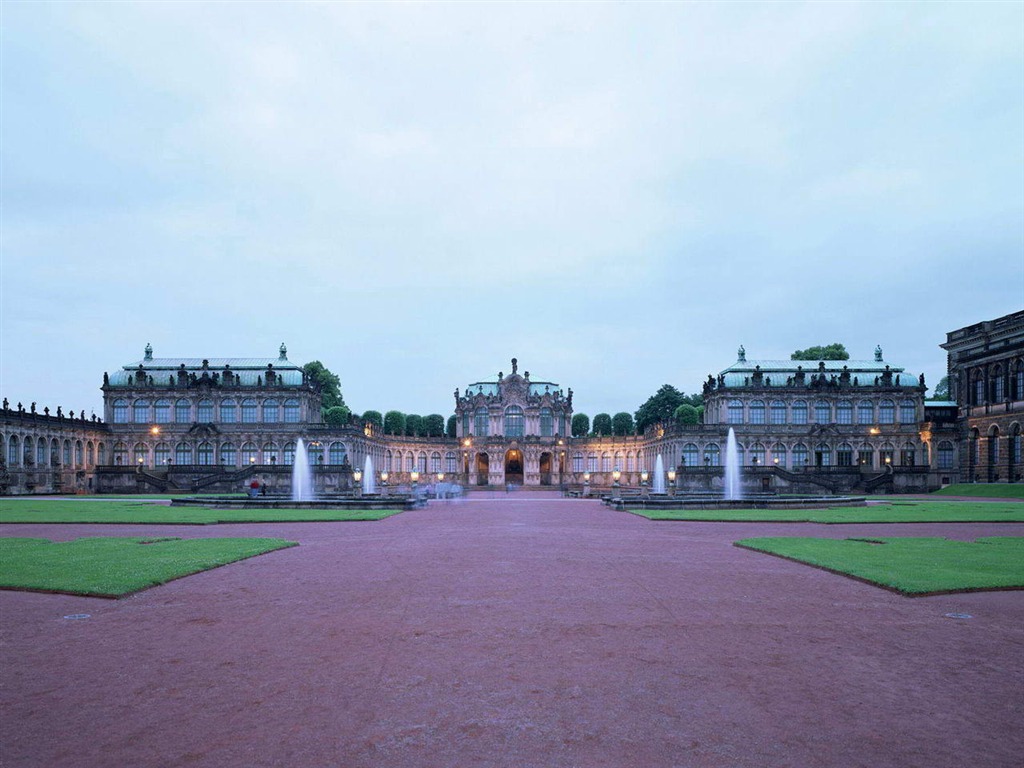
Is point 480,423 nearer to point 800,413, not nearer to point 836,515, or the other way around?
point 800,413

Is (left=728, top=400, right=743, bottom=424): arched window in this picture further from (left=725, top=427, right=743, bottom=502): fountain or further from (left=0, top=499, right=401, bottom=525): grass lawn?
(left=0, top=499, right=401, bottom=525): grass lawn

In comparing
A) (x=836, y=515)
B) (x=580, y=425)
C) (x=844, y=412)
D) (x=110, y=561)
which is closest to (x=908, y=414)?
(x=844, y=412)

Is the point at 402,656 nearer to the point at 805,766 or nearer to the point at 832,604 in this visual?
the point at 805,766

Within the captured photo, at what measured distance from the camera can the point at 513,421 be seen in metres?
108

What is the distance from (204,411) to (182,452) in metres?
5.97

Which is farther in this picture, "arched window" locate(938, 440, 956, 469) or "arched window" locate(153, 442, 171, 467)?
"arched window" locate(153, 442, 171, 467)

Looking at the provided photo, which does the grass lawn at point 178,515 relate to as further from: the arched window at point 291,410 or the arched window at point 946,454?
the arched window at point 946,454

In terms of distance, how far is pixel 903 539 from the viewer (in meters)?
27.0

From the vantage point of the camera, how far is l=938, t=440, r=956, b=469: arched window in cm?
8938

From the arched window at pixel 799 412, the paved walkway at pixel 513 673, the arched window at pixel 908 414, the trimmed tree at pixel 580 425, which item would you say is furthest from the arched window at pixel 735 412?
the paved walkway at pixel 513 673

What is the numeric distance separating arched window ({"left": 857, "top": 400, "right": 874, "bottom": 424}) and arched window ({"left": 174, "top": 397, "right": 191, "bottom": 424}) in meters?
88.6

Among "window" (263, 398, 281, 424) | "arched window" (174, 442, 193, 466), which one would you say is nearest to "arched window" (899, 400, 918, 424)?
"window" (263, 398, 281, 424)

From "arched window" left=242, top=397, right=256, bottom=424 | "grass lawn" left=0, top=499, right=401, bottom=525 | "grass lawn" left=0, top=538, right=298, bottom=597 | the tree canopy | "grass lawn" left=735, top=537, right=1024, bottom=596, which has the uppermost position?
the tree canopy

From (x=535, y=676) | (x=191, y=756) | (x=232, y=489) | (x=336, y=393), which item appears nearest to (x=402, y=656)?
(x=535, y=676)
